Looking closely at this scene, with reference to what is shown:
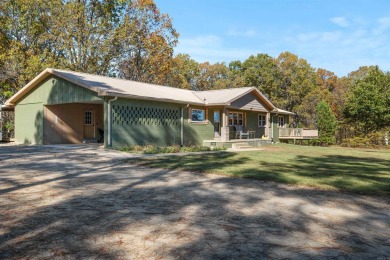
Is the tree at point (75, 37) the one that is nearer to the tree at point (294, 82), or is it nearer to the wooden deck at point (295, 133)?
the wooden deck at point (295, 133)

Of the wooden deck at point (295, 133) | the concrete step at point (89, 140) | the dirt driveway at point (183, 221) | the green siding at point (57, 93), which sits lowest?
the dirt driveway at point (183, 221)

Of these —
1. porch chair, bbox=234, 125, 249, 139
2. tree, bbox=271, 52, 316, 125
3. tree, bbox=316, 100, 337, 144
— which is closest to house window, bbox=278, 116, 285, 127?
tree, bbox=316, 100, 337, 144

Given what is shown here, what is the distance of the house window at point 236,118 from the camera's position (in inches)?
995

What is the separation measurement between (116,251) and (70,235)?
78 cm

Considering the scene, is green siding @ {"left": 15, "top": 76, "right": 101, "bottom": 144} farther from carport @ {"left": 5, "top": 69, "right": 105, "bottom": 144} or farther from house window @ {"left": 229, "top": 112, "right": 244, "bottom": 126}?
house window @ {"left": 229, "top": 112, "right": 244, "bottom": 126}

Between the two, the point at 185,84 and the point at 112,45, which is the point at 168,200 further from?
the point at 185,84

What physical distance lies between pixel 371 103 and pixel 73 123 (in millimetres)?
27092

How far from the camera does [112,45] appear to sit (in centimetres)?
3222

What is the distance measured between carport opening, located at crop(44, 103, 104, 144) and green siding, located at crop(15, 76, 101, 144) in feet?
1.69

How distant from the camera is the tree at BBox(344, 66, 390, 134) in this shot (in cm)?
3034

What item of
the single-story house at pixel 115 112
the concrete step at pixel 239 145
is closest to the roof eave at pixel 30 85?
the single-story house at pixel 115 112

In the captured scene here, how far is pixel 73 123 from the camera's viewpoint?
2086 cm

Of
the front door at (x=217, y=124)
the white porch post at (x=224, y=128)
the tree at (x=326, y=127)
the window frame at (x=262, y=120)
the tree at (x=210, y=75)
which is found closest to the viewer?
the white porch post at (x=224, y=128)

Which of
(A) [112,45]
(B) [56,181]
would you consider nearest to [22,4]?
(A) [112,45]
